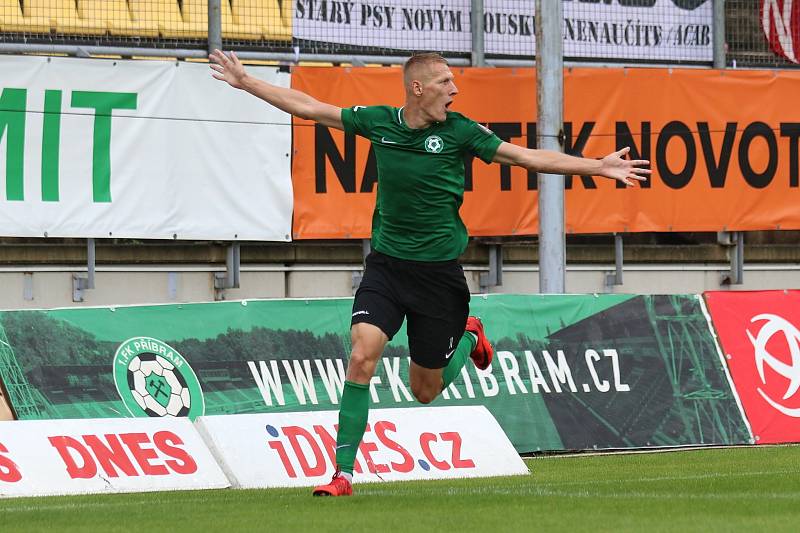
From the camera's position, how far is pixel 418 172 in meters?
8.86

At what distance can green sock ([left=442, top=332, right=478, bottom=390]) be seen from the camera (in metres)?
9.91

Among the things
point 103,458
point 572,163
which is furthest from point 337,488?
point 103,458

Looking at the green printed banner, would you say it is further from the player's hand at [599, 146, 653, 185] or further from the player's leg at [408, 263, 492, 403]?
the player's hand at [599, 146, 653, 185]

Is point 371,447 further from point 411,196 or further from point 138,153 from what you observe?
point 138,153

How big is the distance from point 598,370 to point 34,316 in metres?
5.19

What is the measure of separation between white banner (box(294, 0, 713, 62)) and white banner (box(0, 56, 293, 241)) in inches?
47.0

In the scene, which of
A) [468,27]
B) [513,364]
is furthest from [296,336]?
[468,27]

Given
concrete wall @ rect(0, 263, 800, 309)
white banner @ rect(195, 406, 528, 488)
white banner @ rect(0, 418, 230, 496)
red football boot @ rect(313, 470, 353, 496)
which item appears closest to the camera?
red football boot @ rect(313, 470, 353, 496)

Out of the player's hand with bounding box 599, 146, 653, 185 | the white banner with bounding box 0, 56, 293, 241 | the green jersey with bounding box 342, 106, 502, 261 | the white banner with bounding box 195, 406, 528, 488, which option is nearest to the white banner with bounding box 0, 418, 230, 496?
the white banner with bounding box 195, 406, 528, 488

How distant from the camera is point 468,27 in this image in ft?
63.0

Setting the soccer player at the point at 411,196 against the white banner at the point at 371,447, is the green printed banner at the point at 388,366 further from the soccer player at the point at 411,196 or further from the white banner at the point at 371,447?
the soccer player at the point at 411,196

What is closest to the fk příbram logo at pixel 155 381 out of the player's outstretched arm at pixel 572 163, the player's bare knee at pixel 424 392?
the player's bare knee at pixel 424 392

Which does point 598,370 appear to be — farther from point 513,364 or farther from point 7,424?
point 7,424

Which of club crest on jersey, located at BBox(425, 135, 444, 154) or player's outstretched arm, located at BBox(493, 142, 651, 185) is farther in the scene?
club crest on jersey, located at BBox(425, 135, 444, 154)
